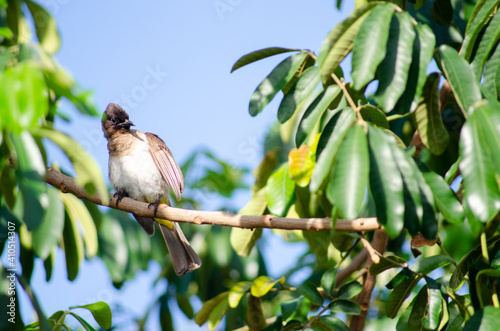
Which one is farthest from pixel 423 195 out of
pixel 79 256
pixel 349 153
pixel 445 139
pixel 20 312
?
pixel 79 256

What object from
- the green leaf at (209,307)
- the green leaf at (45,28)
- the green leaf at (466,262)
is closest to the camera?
the green leaf at (466,262)

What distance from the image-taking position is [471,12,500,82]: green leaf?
1909 millimetres

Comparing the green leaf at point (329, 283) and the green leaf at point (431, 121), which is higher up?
the green leaf at point (431, 121)

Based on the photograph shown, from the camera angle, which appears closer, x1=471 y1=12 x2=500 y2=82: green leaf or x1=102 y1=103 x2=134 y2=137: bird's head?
x1=471 y1=12 x2=500 y2=82: green leaf

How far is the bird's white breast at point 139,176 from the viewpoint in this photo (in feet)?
12.9

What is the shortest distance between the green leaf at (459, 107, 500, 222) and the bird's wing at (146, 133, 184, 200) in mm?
2520

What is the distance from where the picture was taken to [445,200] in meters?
1.78

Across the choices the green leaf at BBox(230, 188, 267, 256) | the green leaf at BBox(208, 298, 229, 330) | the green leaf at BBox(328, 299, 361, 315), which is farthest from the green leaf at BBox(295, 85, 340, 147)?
the green leaf at BBox(208, 298, 229, 330)

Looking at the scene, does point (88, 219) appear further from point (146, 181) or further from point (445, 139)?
point (445, 139)

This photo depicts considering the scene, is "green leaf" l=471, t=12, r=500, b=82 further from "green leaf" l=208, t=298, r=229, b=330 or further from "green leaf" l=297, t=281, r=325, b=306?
"green leaf" l=208, t=298, r=229, b=330

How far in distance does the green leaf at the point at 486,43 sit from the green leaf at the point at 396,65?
0.38m

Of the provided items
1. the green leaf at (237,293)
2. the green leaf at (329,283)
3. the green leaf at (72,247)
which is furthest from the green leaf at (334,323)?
the green leaf at (72,247)

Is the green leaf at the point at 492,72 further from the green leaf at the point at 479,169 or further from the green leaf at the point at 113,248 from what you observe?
the green leaf at the point at 113,248

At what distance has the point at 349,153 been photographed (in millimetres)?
1463
